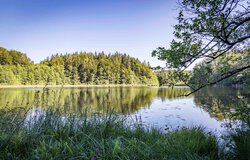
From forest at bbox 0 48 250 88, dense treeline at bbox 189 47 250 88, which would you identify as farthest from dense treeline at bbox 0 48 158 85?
dense treeline at bbox 189 47 250 88

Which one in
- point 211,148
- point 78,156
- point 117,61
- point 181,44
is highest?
point 117,61

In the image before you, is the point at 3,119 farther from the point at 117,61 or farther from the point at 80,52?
the point at 80,52

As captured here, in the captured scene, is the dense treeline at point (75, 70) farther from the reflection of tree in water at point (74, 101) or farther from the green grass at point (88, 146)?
the green grass at point (88, 146)

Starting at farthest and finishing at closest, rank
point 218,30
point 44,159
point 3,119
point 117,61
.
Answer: point 117,61, point 3,119, point 218,30, point 44,159

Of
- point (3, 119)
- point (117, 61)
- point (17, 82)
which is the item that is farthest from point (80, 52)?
point (3, 119)

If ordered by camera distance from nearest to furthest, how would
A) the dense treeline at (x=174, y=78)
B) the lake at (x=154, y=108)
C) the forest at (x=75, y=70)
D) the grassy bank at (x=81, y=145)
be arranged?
the grassy bank at (x=81, y=145) → the dense treeline at (x=174, y=78) → the lake at (x=154, y=108) → the forest at (x=75, y=70)

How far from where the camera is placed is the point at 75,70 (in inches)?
3691

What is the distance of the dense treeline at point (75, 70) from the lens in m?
68.6

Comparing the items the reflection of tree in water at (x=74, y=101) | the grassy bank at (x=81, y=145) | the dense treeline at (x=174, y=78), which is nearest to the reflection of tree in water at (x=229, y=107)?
the grassy bank at (x=81, y=145)

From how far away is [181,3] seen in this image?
3.98m

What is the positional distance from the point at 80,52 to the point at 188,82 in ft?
394

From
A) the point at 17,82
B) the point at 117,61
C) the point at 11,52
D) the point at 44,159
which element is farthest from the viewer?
the point at 117,61

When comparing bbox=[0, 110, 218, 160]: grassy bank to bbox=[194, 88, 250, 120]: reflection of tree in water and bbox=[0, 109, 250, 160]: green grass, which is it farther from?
bbox=[194, 88, 250, 120]: reflection of tree in water

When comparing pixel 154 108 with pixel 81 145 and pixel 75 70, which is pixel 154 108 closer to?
pixel 81 145
